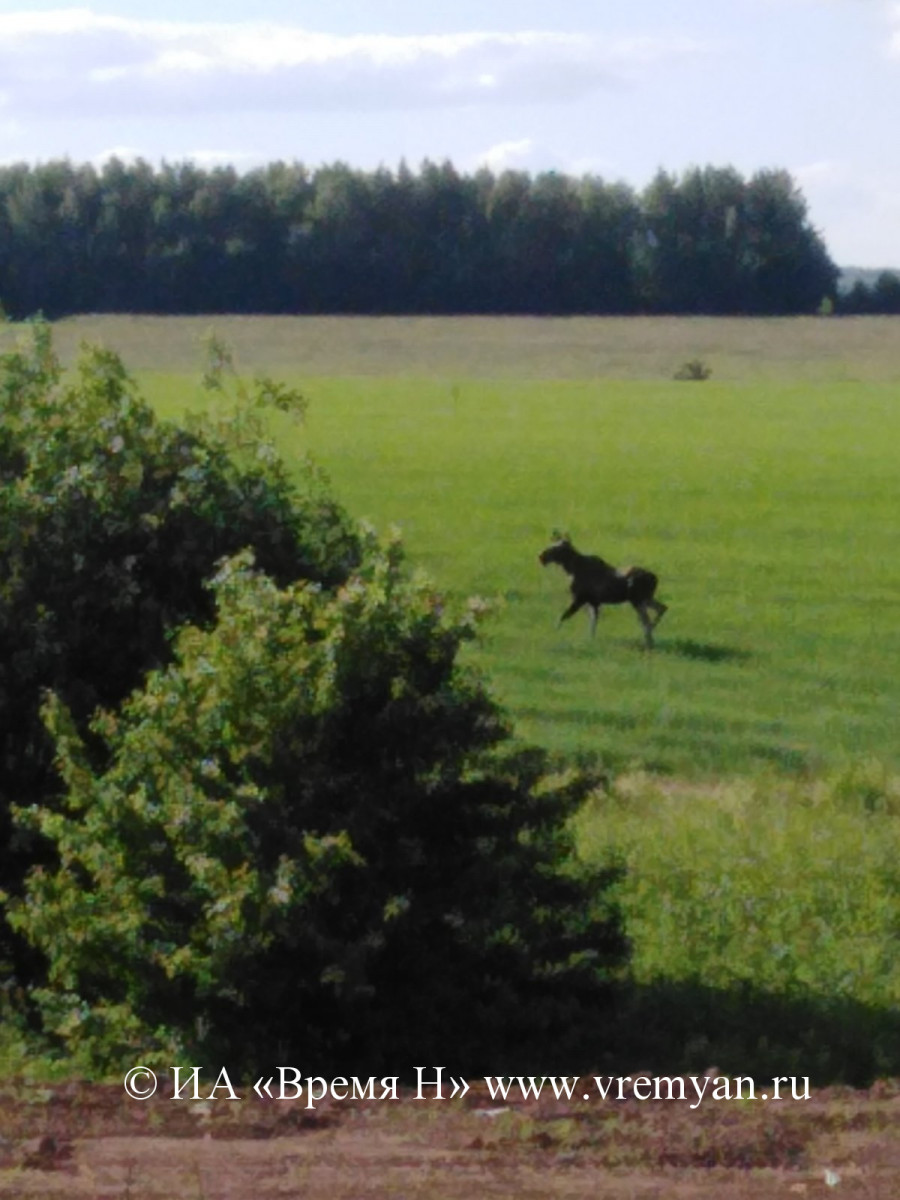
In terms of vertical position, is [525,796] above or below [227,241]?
below

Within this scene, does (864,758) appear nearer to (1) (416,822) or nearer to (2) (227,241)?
(1) (416,822)

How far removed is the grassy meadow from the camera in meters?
11.8

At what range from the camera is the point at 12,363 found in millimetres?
11078

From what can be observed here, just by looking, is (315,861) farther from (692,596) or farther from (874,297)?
(874,297)

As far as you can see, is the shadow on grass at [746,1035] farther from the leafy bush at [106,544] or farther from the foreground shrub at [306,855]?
the leafy bush at [106,544]

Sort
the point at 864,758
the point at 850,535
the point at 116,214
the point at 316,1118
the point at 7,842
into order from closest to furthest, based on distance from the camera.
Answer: the point at 316,1118 → the point at 7,842 → the point at 864,758 → the point at 850,535 → the point at 116,214

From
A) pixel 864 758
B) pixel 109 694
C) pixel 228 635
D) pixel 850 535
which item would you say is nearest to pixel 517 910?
pixel 228 635

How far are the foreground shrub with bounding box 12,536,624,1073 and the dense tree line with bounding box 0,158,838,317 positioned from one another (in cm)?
4969

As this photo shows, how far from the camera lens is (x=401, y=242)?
213 ft

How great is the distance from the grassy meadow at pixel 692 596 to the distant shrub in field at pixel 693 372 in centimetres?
57

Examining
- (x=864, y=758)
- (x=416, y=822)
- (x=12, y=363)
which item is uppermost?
(x=12, y=363)

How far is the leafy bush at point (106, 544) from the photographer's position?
1050cm

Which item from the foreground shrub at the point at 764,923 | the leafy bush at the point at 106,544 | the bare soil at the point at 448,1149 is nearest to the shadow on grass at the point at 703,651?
the foreground shrub at the point at 764,923

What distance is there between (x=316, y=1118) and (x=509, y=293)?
58600mm
